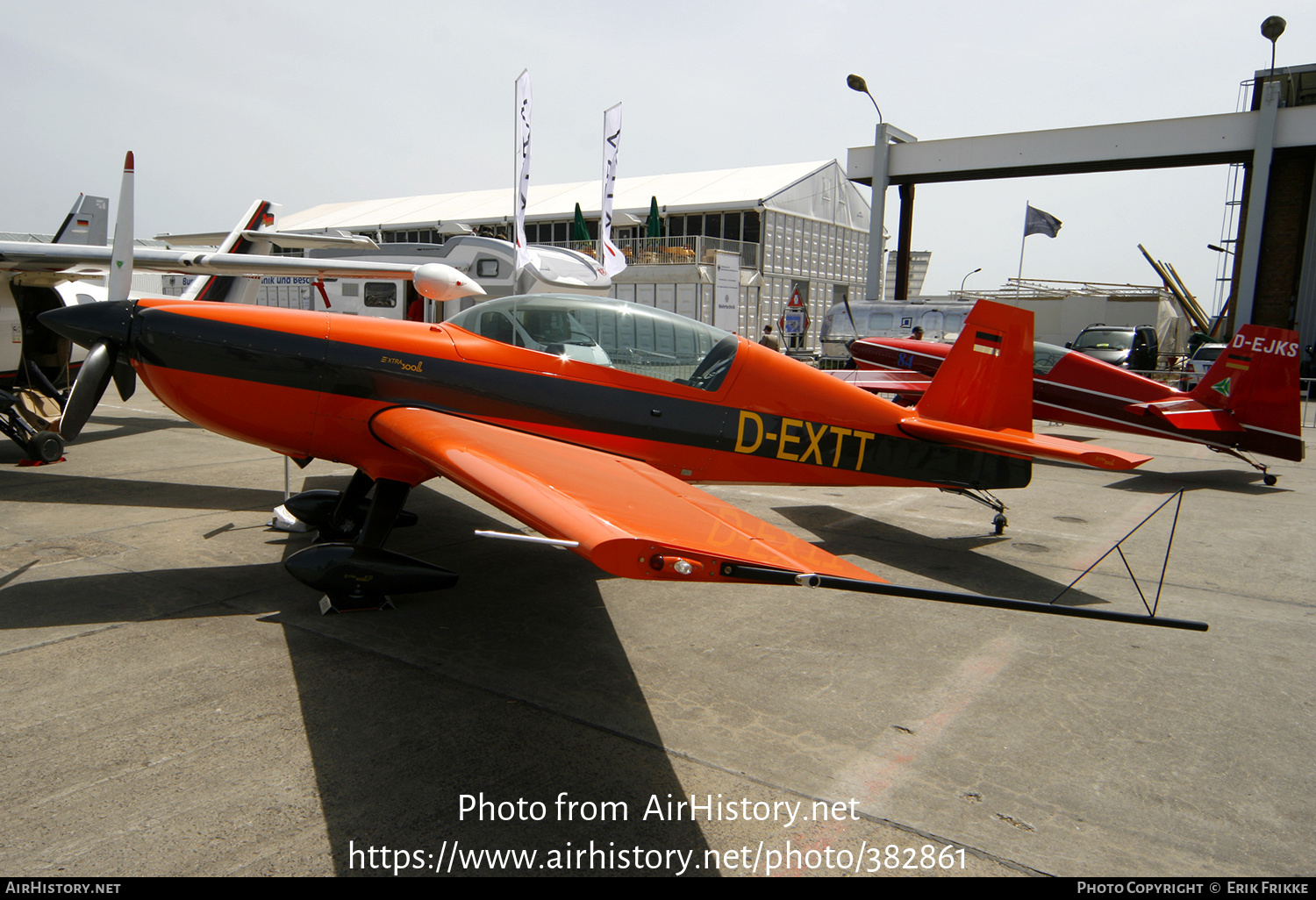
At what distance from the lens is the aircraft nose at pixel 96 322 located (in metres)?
4.68

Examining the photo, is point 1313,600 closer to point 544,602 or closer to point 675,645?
point 675,645

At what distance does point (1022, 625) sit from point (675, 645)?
2.26 m

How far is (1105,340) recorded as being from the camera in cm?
2147

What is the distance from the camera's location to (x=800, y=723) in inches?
133

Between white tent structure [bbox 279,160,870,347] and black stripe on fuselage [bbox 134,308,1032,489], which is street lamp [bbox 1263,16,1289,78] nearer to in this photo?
white tent structure [bbox 279,160,870,347]

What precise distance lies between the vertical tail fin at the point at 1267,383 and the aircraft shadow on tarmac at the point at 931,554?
519cm

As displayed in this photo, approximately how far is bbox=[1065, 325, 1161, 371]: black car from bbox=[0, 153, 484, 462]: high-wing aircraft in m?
19.0

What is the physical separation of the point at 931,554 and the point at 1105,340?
19.0m

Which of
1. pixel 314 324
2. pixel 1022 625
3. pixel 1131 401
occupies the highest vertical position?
pixel 314 324

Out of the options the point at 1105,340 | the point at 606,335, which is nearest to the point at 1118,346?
the point at 1105,340

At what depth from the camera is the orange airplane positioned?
4.39 m

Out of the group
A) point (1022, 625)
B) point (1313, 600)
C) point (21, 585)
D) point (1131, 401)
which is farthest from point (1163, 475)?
point (21, 585)

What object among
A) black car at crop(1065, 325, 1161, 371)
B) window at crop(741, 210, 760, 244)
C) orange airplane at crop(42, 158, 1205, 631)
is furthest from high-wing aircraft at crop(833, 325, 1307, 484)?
window at crop(741, 210, 760, 244)

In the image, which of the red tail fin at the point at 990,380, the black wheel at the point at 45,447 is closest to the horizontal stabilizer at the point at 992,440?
the red tail fin at the point at 990,380
